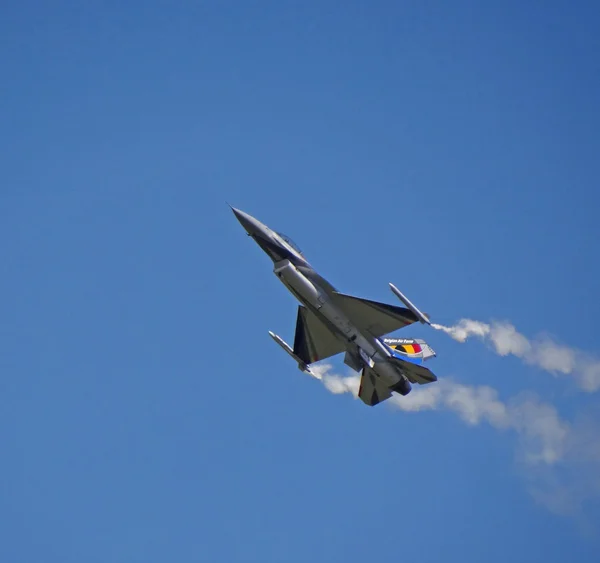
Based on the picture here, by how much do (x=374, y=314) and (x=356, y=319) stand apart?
917 mm

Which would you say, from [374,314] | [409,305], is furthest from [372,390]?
[409,305]

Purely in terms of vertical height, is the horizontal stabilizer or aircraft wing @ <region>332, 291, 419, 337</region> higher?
aircraft wing @ <region>332, 291, 419, 337</region>

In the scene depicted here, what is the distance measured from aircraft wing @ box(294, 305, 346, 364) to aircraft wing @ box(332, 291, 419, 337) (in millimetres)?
3592

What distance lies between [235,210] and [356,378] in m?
11.1

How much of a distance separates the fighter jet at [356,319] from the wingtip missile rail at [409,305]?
141 mm

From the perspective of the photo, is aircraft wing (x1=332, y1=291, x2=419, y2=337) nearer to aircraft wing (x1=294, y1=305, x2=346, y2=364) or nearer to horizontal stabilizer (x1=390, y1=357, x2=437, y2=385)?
horizontal stabilizer (x1=390, y1=357, x2=437, y2=385)

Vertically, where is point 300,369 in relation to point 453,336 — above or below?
below

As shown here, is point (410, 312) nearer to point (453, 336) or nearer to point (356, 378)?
point (453, 336)

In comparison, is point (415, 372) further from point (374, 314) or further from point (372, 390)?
point (374, 314)

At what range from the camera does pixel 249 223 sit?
44.2 metres

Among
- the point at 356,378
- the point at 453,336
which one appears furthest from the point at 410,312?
the point at 356,378

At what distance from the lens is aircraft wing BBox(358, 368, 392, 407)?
151 ft

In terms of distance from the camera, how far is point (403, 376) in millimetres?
45219

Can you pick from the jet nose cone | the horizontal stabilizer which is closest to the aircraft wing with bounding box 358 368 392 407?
the horizontal stabilizer
